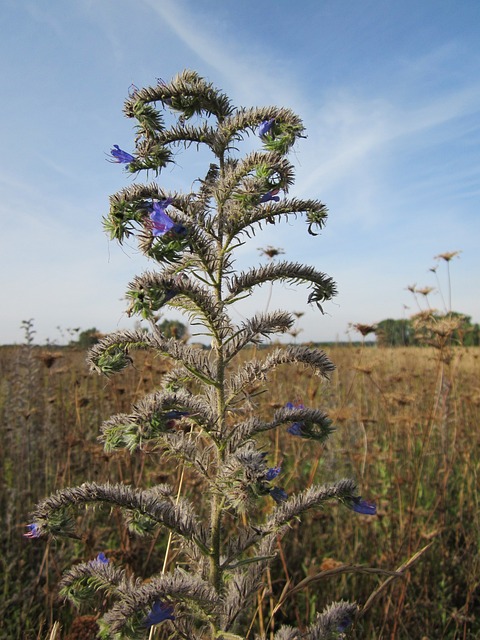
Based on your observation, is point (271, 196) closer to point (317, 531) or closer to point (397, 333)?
point (317, 531)

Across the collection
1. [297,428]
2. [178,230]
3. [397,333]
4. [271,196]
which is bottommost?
[297,428]

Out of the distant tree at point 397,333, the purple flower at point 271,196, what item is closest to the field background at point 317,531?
the purple flower at point 271,196

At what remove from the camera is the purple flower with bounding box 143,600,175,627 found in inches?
60.8

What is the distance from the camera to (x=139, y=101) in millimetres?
1899

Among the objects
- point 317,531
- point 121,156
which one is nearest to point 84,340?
point 317,531

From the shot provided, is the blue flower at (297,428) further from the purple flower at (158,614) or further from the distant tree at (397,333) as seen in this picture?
the distant tree at (397,333)

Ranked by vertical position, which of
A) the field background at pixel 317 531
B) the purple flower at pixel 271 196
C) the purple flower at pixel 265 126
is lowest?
the field background at pixel 317 531

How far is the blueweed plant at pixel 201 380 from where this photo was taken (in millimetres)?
1634

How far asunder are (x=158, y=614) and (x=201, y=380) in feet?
2.57

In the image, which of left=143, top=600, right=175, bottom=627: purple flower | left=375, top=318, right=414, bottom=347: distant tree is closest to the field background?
left=143, top=600, right=175, bottom=627: purple flower

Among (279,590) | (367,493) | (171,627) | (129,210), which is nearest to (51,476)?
(279,590)

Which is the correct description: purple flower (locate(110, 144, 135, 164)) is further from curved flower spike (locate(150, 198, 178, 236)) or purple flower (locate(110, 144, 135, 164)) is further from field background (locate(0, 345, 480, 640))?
field background (locate(0, 345, 480, 640))

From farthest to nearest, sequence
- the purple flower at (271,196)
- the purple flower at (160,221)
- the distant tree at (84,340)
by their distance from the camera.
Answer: the distant tree at (84,340), the purple flower at (271,196), the purple flower at (160,221)

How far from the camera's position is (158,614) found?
1.56 m
